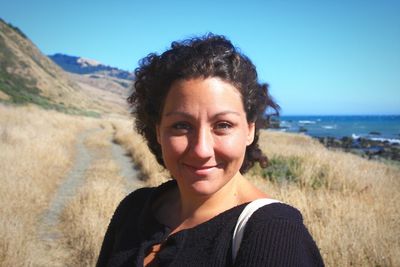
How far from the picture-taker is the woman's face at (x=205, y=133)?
1523 millimetres

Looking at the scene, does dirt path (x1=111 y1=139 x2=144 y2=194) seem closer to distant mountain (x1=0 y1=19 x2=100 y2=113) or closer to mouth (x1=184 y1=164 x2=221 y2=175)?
mouth (x1=184 y1=164 x2=221 y2=175)

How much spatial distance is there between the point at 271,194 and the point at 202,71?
4.77m

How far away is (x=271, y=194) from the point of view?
598 centimetres

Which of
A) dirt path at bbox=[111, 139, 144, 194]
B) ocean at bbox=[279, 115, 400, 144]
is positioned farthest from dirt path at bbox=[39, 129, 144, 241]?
ocean at bbox=[279, 115, 400, 144]

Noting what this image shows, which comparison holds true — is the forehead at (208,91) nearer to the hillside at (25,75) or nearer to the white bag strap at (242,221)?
the white bag strap at (242,221)

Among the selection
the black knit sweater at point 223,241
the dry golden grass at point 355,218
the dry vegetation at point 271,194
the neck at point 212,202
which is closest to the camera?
the black knit sweater at point 223,241

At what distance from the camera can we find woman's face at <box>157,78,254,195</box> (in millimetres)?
1523

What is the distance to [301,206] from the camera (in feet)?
16.9

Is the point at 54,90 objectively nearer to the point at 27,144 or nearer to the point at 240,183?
the point at 27,144

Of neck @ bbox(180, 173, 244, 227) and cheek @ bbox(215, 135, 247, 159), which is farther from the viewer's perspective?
neck @ bbox(180, 173, 244, 227)

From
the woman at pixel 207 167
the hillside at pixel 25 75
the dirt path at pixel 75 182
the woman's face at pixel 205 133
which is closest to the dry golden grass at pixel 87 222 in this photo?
the dirt path at pixel 75 182

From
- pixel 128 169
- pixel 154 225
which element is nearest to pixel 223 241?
pixel 154 225

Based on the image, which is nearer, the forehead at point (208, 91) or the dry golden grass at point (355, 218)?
the forehead at point (208, 91)

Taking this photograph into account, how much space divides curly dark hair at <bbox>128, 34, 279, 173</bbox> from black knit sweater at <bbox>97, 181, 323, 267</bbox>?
542mm
